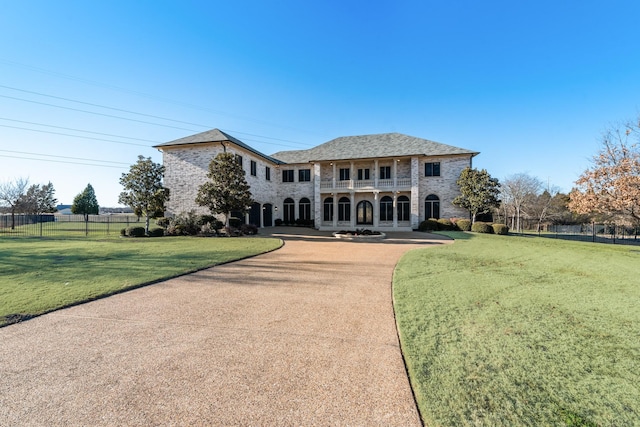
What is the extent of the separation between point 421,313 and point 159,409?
3756 mm

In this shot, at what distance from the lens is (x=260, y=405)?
2.40m

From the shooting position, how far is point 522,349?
3.28m

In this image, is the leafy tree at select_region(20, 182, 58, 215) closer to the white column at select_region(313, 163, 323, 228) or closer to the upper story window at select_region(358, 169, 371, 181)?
the white column at select_region(313, 163, 323, 228)

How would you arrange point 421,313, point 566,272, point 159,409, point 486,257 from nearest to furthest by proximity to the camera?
1. point 159,409
2. point 421,313
3. point 566,272
4. point 486,257

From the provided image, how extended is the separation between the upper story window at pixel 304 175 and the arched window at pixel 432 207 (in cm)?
1158

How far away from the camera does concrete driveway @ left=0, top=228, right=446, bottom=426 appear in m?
2.30

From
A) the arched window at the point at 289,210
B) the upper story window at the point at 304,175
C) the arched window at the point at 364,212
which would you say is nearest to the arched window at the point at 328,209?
the arched window at the point at 364,212

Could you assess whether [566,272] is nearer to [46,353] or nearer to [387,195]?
[46,353]

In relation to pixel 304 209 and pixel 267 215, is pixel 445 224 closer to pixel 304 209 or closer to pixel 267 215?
pixel 304 209

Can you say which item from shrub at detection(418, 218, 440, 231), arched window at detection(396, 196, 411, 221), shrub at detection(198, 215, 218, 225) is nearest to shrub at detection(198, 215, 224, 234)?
shrub at detection(198, 215, 218, 225)

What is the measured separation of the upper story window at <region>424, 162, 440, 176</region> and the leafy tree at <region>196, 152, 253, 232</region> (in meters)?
16.4

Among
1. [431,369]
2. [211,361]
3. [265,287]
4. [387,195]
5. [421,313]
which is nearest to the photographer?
[431,369]

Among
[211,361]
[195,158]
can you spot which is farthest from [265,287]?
[195,158]

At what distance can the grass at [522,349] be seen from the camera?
90.6 inches
